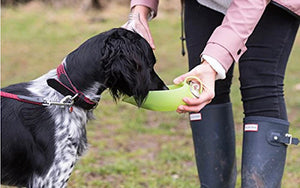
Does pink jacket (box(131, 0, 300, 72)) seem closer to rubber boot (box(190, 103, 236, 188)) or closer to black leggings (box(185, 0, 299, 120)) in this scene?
black leggings (box(185, 0, 299, 120))

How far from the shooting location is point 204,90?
2.66 meters

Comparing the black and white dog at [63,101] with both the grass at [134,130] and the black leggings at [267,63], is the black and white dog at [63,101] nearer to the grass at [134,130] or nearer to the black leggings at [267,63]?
the black leggings at [267,63]

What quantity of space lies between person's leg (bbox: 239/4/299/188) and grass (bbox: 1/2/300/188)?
1417 mm

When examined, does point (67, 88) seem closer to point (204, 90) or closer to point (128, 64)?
point (128, 64)

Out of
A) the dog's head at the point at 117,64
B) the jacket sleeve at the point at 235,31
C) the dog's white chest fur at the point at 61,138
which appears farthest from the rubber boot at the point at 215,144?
the dog's white chest fur at the point at 61,138

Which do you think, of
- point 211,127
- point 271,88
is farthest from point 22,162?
point 271,88

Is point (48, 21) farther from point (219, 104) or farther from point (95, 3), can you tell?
point (219, 104)

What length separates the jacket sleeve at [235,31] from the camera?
8.82 ft

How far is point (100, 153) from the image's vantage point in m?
5.35

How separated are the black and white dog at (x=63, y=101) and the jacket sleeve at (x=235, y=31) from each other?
0.49m

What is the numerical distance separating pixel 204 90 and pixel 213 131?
766mm

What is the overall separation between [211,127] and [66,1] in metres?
14.9

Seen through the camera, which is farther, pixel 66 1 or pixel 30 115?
pixel 66 1

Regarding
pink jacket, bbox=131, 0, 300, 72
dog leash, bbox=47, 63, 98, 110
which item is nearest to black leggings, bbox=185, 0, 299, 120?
pink jacket, bbox=131, 0, 300, 72
